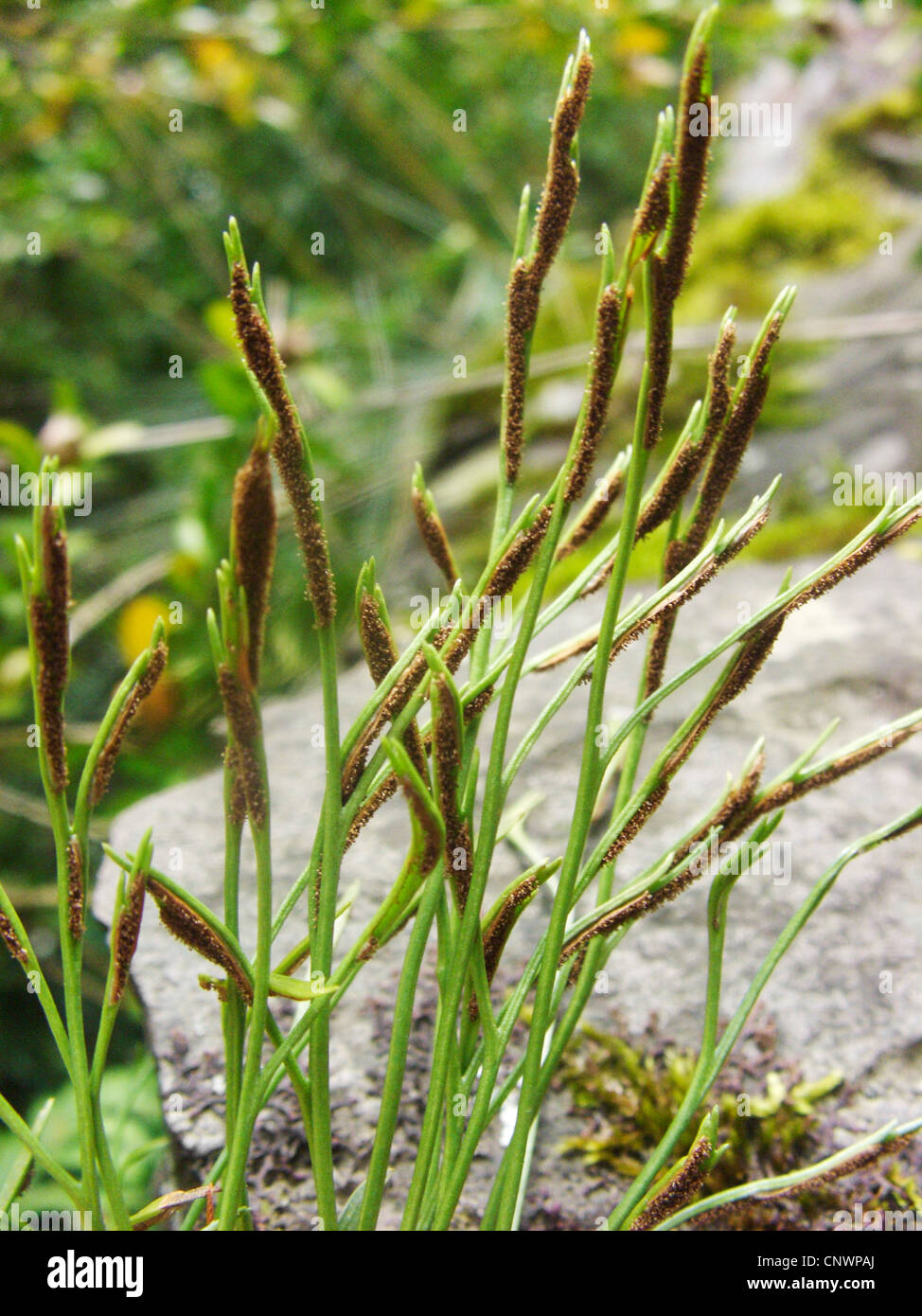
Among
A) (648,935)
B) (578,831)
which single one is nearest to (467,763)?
(578,831)

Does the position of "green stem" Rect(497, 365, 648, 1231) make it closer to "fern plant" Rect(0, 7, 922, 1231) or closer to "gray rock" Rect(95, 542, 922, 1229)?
"fern plant" Rect(0, 7, 922, 1231)

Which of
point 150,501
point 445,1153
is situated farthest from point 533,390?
point 445,1153

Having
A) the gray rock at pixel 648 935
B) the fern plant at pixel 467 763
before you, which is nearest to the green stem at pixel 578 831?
the fern plant at pixel 467 763

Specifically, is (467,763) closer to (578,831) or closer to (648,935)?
(578,831)

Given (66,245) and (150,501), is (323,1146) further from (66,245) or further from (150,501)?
(66,245)

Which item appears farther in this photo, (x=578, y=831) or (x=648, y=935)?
(x=648, y=935)
